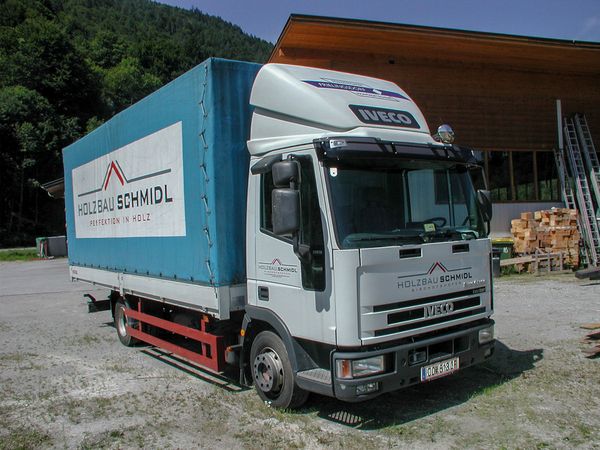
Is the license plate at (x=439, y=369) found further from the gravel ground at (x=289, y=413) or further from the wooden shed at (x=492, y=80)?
the wooden shed at (x=492, y=80)

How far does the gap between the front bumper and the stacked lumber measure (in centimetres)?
1095

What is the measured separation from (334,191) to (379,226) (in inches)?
20.8

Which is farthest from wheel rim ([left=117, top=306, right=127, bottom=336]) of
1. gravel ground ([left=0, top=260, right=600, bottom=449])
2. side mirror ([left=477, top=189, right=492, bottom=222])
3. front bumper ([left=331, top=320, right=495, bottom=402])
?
side mirror ([left=477, top=189, right=492, bottom=222])

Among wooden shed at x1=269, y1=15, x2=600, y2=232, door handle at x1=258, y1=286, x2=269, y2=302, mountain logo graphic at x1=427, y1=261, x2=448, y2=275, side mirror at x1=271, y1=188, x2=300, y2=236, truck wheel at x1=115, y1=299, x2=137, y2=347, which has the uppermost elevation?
wooden shed at x1=269, y1=15, x2=600, y2=232

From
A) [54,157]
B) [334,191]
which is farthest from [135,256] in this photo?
[54,157]

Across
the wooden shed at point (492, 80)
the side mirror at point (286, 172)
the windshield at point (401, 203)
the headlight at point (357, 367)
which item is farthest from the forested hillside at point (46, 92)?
the headlight at point (357, 367)

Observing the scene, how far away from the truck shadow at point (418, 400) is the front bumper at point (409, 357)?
531mm

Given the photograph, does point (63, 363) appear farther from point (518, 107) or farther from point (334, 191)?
point (518, 107)

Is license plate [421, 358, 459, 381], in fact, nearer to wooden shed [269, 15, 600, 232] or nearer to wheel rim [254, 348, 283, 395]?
wheel rim [254, 348, 283, 395]

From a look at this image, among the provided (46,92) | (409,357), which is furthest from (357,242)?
(46,92)

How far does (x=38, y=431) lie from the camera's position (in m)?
4.95

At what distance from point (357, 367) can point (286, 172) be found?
1699mm

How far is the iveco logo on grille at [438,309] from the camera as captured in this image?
466 centimetres

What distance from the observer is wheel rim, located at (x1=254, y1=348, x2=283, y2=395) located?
4.95 m
